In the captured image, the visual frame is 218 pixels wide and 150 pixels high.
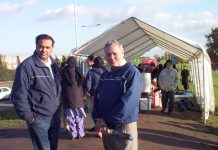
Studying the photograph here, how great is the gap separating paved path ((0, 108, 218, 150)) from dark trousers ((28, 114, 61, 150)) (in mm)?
3228

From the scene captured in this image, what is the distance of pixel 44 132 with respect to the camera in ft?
16.5

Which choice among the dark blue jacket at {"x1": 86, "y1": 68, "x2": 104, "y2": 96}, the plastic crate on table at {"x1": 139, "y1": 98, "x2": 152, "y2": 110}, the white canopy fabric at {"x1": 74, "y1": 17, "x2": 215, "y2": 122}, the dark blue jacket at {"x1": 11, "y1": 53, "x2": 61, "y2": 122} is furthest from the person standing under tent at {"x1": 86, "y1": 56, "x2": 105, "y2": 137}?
the plastic crate on table at {"x1": 139, "y1": 98, "x2": 152, "y2": 110}

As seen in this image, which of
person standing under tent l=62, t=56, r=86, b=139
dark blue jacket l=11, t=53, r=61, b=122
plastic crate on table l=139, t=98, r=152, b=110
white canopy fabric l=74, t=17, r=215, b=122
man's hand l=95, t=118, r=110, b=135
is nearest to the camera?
man's hand l=95, t=118, r=110, b=135

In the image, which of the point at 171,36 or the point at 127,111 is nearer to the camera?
the point at 127,111

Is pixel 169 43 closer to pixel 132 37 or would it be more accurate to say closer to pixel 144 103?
pixel 132 37

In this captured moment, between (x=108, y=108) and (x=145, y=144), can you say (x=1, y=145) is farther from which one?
(x=108, y=108)

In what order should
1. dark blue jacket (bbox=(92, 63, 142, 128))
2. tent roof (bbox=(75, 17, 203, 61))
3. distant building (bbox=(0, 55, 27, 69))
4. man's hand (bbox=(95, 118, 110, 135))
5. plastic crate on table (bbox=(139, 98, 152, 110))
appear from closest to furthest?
dark blue jacket (bbox=(92, 63, 142, 128)), man's hand (bbox=(95, 118, 110, 135)), tent roof (bbox=(75, 17, 203, 61)), plastic crate on table (bbox=(139, 98, 152, 110)), distant building (bbox=(0, 55, 27, 69))

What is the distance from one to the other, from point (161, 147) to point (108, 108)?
428 centimetres

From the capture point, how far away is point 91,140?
9188mm

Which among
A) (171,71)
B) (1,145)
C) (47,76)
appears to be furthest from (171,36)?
(47,76)

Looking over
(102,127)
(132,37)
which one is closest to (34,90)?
Result: (102,127)

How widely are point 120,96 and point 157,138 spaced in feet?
17.5

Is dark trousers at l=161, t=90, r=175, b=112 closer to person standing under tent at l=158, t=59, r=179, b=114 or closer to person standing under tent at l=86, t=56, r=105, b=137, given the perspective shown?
person standing under tent at l=158, t=59, r=179, b=114

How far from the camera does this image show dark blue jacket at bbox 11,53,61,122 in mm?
4750
